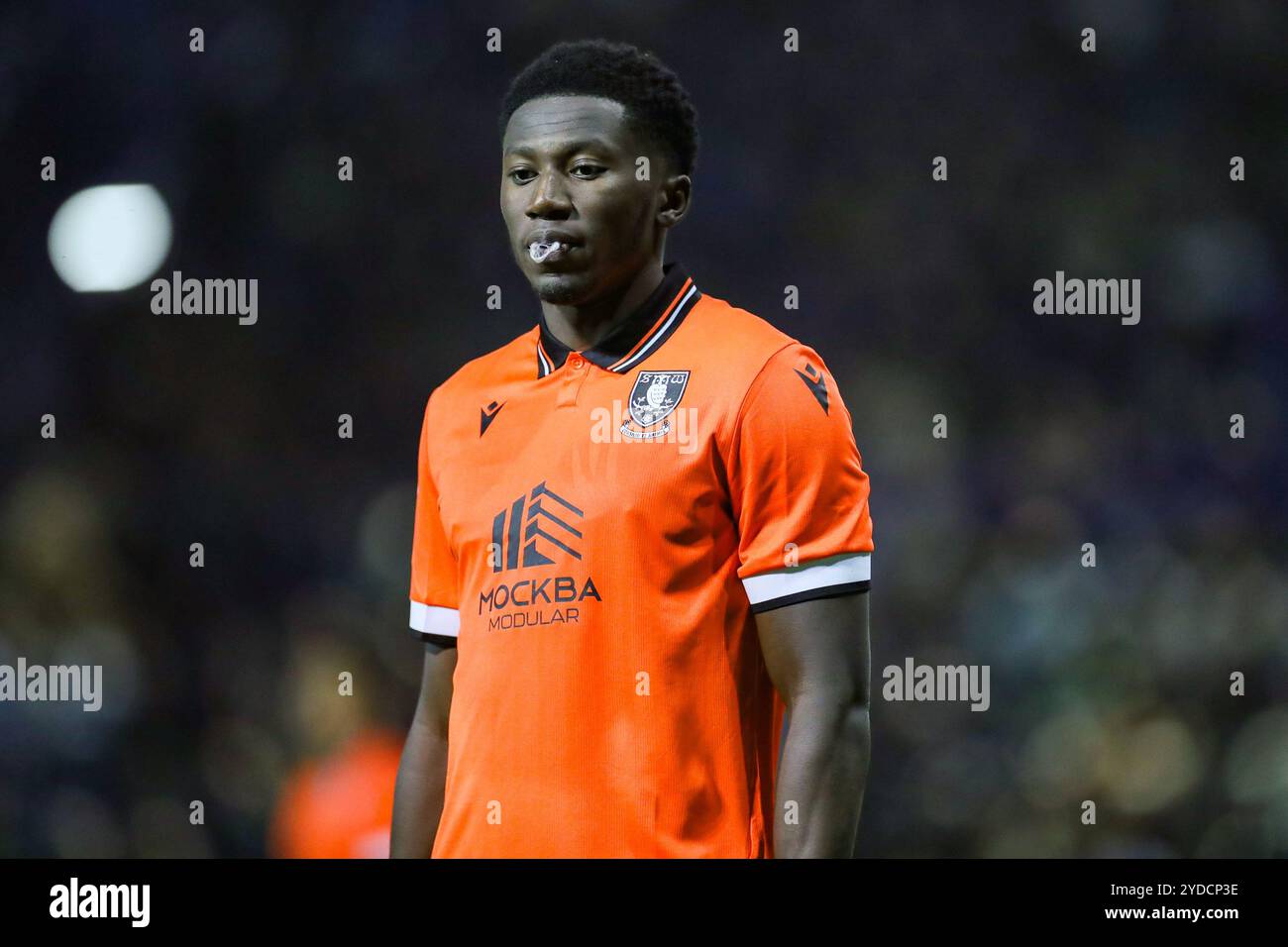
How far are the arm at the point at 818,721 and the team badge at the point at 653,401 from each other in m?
0.28

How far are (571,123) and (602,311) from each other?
0.86 ft

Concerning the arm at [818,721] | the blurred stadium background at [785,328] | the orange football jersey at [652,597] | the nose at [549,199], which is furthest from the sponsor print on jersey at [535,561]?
the blurred stadium background at [785,328]

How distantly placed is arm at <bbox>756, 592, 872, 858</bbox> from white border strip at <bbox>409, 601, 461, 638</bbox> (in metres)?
0.52

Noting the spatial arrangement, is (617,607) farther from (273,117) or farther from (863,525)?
(273,117)

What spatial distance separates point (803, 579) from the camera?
5.54 ft

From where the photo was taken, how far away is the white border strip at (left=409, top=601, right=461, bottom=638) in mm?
1998

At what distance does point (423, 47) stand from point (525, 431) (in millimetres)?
1439

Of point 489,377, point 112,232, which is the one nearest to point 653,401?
point 489,377

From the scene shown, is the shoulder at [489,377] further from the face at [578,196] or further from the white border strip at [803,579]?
the white border strip at [803,579]

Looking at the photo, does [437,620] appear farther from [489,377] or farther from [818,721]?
[818,721]

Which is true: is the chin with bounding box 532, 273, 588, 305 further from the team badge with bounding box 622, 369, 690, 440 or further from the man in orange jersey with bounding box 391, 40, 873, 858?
the team badge with bounding box 622, 369, 690, 440

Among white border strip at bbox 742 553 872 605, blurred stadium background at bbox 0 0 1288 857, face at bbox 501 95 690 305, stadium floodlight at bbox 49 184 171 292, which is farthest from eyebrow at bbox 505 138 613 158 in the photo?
stadium floodlight at bbox 49 184 171 292

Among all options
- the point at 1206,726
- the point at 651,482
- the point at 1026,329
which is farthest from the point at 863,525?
the point at 1206,726

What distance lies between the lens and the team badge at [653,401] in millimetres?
1761
